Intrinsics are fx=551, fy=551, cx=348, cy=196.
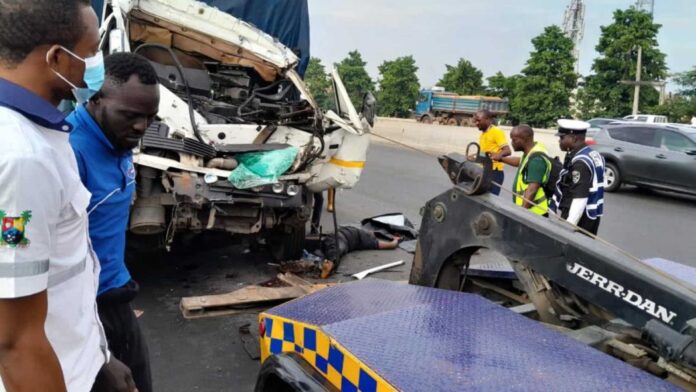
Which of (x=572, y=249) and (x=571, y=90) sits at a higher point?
(x=571, y=90)

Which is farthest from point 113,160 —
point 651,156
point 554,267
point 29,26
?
point 651,156

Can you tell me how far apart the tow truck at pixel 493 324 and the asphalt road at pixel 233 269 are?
138cm

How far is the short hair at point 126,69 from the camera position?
6.62 feet

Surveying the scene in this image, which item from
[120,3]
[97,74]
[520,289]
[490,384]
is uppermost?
[120,3]

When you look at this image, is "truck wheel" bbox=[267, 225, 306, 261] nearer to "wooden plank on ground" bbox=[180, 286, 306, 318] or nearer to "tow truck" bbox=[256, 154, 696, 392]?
"wooden plank on ground" bbox=[180, 286, 306, 318]

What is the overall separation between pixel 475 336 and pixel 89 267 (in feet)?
3.64

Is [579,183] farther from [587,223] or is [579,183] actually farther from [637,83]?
[637,83]

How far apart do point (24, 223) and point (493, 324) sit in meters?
1.31

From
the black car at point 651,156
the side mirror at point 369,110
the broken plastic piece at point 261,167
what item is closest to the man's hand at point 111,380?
the broken plastic piece at point 261,167

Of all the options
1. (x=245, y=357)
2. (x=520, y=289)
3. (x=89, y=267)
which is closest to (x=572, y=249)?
(x=520, y=289)

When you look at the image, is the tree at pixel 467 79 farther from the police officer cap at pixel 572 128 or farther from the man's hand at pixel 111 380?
the man's hand at pixel 111 380

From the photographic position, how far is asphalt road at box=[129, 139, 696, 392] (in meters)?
3.37

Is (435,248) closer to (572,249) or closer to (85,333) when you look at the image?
(572,249)

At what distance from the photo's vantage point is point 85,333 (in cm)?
143
